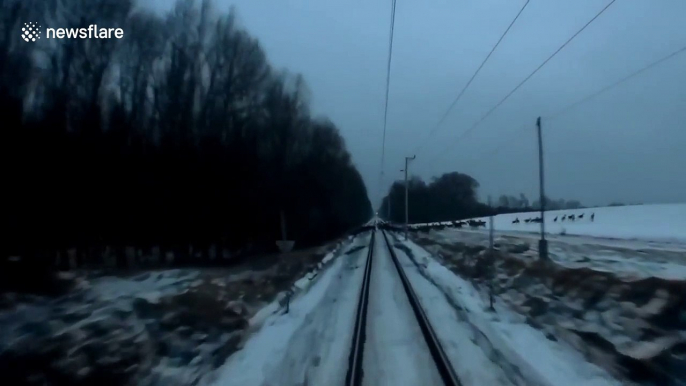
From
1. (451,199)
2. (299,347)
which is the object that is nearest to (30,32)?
(299,347)

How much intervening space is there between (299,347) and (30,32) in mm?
12926

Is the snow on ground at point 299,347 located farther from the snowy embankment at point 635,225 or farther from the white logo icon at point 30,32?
the snowy embankment at point 635,225

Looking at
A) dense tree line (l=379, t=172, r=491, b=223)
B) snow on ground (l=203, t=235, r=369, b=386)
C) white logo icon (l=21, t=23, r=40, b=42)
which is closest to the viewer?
snow on ground (l=203, t=235, r=369, b=386)

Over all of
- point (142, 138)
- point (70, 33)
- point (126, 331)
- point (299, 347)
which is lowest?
point (299, 347)

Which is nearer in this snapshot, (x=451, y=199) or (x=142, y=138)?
(x=142, y=138)

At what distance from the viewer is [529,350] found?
11898 millimetres

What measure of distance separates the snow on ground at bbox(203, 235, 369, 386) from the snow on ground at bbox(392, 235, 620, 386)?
252cm

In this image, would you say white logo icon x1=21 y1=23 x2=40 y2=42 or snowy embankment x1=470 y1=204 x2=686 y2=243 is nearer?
white logo icon x1=21 y1=23 x2=40 y2=42

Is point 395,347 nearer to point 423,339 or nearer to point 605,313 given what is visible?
point 423,339

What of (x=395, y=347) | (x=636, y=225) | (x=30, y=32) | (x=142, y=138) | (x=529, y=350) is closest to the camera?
(x=529, y=350)

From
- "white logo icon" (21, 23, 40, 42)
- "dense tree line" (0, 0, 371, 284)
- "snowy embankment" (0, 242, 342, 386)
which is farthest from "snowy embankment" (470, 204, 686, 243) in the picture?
"white logo icon" (21, 23, 40, 42)

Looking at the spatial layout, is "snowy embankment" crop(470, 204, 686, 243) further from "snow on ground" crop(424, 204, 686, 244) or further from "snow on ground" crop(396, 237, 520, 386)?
"snow on ground" crop(396, 237, 520, 386)

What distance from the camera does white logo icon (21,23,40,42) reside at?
18516mm

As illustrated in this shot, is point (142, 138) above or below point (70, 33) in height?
below
